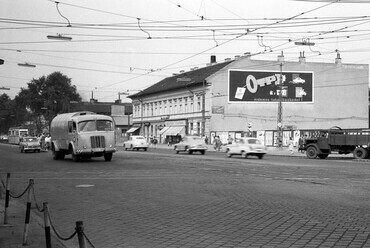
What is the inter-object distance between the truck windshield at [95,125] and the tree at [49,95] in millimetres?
75413

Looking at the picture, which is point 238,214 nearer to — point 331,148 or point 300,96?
point 331,148

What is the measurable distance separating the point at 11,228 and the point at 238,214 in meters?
4.42

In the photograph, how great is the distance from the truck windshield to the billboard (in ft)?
135

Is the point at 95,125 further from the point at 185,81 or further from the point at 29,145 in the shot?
the point at 185,81

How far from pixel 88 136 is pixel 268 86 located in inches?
1868

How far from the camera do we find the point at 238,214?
1016 cm

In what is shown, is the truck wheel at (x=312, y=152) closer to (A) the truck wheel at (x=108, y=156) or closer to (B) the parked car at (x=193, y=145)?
(B) the parked car at (x=193, y=145)

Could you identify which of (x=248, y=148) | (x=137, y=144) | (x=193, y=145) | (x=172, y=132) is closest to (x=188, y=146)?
(x=193, y=145)

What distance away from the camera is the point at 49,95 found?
106188 millimetres

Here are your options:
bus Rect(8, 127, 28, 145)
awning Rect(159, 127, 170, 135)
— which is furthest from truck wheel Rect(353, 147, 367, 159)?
bus Rect(8, 127, 28, 145)

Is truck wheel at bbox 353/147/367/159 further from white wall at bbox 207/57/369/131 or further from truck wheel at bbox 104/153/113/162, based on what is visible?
white wall at bbox 207/57/369/131

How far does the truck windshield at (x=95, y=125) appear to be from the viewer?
31211mm

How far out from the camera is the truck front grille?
30844 mm

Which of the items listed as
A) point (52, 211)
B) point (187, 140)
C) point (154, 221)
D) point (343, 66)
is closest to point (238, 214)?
point (154, 221)
